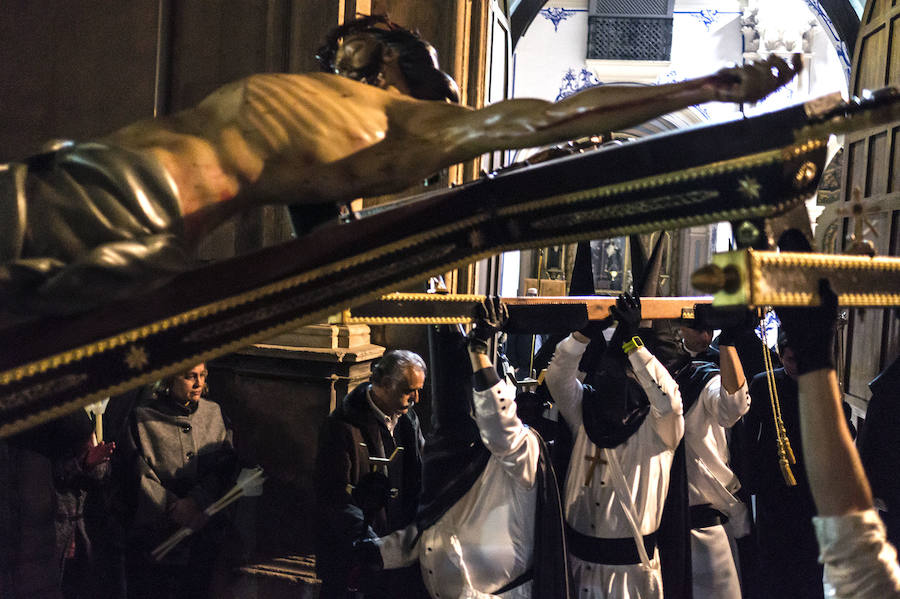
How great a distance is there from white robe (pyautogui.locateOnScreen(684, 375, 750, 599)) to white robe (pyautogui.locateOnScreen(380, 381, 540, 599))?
110 centimetres

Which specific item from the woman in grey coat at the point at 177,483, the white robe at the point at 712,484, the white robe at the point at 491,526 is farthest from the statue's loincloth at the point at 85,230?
the white robe at the point at 712,484

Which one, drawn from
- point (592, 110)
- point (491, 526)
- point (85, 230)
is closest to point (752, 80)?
point (592, 110)

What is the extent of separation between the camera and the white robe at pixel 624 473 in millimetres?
3043

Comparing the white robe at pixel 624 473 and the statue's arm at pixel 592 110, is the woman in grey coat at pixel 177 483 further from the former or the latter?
the statue's arm at pixel 592 110

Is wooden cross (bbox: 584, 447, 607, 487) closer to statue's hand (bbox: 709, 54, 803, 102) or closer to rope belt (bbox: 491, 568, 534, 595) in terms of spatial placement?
rope belt (bbox: 491, 568, 534, 595)

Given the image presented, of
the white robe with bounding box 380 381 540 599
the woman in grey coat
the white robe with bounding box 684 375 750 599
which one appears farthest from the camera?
the white robe with bounding box 684 375 750 599

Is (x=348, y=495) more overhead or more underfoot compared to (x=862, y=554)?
more underfoot

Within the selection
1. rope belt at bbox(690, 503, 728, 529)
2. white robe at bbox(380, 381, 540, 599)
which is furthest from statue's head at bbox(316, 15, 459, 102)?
rope belt at bbox(690, 503, 728, 529)

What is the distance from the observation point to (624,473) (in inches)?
124

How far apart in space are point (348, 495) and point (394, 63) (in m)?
2.12

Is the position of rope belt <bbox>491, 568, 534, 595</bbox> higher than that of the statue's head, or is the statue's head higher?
the statue's head

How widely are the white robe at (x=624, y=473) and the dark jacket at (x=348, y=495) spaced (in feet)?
2.38

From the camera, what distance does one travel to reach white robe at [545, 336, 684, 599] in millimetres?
3043

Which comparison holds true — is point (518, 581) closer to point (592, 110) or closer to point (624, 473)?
point (624, 473)
